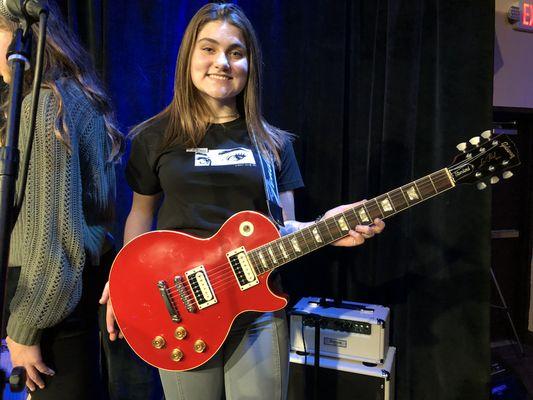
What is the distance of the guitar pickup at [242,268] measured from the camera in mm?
1165

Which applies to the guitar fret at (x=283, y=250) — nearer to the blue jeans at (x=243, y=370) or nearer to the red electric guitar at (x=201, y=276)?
the red electric guitar at (x=201, y=276)

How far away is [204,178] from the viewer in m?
1.20

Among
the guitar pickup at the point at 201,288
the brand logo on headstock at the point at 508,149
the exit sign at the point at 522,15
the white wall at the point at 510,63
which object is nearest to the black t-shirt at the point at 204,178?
the guitar pickup at the point at 201,288

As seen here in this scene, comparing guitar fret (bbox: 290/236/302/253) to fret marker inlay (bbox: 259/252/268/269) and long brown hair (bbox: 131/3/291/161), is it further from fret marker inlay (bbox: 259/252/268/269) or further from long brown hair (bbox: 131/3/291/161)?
long brown hair (bbox: 131/3/291/161)

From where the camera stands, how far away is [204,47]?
1237 mm

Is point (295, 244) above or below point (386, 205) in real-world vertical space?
below

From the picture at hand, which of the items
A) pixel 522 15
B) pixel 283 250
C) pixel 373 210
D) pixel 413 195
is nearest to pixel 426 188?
pixel 413 195

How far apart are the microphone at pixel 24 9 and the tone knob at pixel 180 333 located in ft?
2.73

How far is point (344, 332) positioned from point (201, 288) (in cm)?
102

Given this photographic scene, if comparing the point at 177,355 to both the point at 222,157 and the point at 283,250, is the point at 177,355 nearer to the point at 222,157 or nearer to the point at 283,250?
the point at 283,250

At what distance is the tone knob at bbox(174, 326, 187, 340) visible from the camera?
115cm

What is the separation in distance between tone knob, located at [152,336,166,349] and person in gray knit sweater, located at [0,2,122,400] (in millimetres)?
194

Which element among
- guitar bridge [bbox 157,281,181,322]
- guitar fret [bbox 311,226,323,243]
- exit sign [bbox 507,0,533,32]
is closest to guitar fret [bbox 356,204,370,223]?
guitar fret [bbox 311,226,323,243]

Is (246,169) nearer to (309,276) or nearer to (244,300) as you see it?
(244,300)
